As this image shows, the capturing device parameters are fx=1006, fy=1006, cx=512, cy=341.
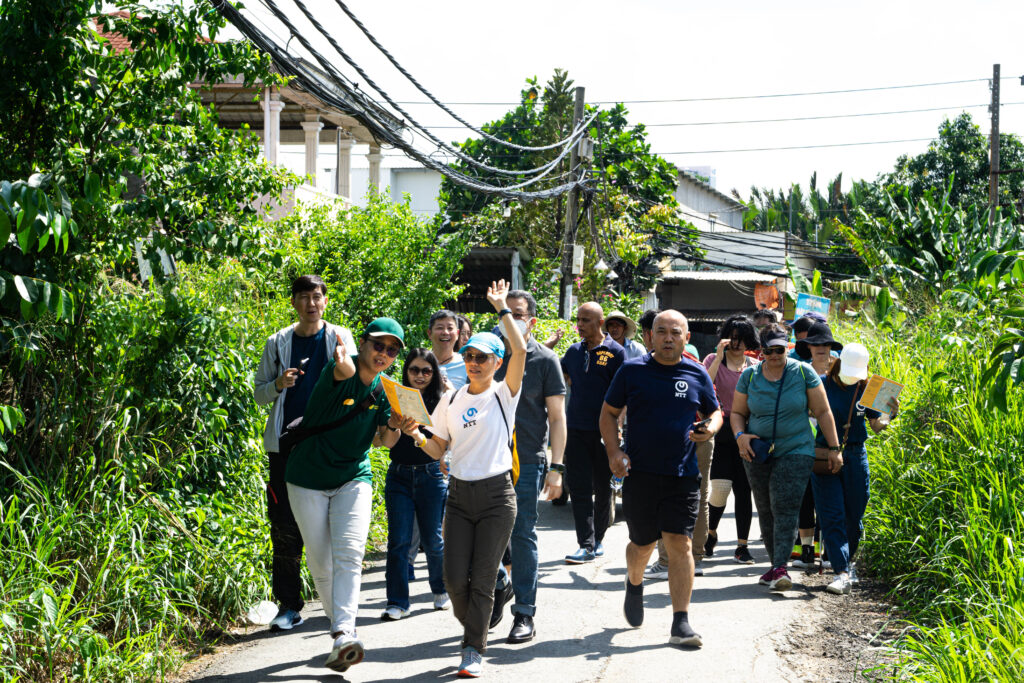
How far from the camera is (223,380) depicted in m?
6.99

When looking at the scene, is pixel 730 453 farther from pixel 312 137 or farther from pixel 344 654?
pixel 312 137

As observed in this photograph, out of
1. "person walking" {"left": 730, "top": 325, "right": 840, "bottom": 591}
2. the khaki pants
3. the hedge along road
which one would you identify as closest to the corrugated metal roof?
the khaki pants

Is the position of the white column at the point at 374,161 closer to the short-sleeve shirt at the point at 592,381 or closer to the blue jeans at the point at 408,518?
the short-sleeve shirt at the point at 592,381

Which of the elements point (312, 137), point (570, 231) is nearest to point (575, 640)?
point (570, 231)

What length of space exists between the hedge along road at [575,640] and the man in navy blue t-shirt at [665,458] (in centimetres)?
34

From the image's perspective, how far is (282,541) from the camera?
21.4ft

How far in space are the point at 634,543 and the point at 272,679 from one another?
2385 mm

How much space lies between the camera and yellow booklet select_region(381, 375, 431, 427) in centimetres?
541

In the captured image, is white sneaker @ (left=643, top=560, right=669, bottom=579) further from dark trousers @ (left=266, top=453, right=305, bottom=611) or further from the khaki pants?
dark trousers @ (left=266, top=453, right=305, bottom=611)

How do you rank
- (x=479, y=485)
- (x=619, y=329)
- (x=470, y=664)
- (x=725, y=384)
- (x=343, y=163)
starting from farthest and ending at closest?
(x=343, y=163) → (x=619, y=329) → (x=725, y=384) → (x=479, y=485) → (x=470, y=664)

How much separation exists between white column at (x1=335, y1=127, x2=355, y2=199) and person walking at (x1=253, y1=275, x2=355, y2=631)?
15559 mm

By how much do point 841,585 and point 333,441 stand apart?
14.2 ft

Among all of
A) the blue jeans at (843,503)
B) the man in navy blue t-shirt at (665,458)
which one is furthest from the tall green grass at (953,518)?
the man in navy blue t-shirt at (665,458)

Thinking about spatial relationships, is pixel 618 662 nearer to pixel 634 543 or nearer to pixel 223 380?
pixel 634 543
